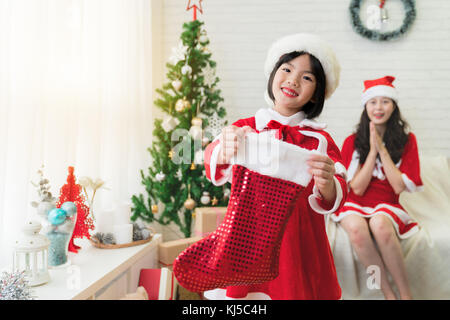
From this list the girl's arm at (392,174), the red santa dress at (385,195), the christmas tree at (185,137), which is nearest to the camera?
the red santa dress at (385,195)

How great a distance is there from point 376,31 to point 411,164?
1.33 m

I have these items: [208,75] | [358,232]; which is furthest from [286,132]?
[208,75]

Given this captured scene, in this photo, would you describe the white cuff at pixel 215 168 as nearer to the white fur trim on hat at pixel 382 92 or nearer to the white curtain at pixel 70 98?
the white curtain at pixel 70 98

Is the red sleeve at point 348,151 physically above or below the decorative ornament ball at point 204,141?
below

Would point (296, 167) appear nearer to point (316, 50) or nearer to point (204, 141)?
point (316, 50)

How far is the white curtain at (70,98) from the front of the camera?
49.1 inches

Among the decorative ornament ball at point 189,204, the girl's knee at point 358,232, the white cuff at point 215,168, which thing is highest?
the white cuff at point 215,168

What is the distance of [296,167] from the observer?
0.79 meters

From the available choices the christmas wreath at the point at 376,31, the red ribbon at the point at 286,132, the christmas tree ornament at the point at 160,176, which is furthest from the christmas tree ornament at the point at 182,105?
the christmas wreath at the point at 376,31

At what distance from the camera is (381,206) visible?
6.20 ft

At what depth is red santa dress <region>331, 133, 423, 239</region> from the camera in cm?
182

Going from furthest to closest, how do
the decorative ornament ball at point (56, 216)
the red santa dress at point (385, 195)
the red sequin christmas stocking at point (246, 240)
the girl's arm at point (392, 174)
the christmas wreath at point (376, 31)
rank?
the christmas wreath at point (376, 31)
the girl's arm at point (392, 174)
the red santa dress at point (385, 195)
the decorative ornament ball at point (56, 216)
the red sequin christmas stocking at point (246, 240)

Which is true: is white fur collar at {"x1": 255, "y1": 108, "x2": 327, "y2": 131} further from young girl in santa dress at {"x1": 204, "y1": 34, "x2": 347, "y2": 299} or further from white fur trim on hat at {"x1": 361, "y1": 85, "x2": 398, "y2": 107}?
white fur trim on hat at {"x1": 361, "y1": 85, "x2": 398, "y2": 107}

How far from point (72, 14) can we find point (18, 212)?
Answer: 39.7 inches
